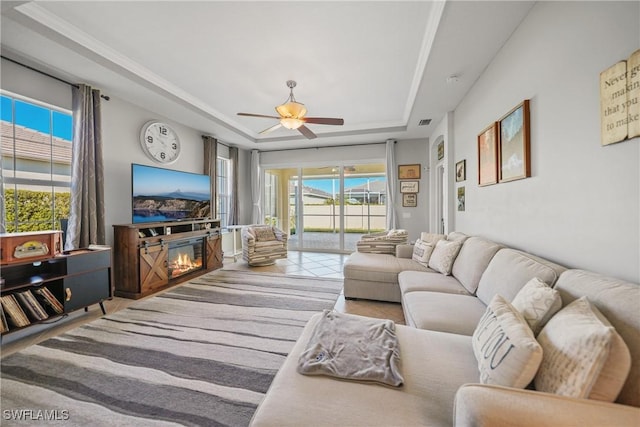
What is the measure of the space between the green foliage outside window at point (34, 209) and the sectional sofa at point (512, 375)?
3.37m

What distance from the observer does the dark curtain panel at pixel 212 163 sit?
4.96 meters

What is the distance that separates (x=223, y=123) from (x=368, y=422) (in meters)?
4.77

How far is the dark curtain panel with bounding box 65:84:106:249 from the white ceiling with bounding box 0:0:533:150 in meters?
0.28

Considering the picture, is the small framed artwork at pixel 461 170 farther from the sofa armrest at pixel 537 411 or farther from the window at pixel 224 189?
the window at pixel 224 189

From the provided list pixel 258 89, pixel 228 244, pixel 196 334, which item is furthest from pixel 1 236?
pixel 228 244

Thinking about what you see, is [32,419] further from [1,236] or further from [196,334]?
[1,236]

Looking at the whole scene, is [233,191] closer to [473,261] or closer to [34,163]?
[34,163]

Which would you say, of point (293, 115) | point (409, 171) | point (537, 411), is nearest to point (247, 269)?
point (293, 115)

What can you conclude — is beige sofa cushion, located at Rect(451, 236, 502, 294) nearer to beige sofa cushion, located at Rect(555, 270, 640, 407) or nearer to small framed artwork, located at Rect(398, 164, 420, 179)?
beige sofa cushion, located at Rect(555, 270, 640, 407)

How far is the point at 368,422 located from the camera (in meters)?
0.84

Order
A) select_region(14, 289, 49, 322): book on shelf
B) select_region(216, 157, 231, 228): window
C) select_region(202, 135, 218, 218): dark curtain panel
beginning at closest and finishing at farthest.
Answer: select_region(14, 289, 49, 322): book on shelf, select_region(202, 135, 218, 218): dark curtain panel, select_region(216, 157, 231, 228): window

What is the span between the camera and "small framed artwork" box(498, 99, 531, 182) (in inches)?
73.5

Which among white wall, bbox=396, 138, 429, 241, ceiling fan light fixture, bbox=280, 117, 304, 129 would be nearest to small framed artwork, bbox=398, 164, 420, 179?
white wall, bbox=396, 138, 429, 241

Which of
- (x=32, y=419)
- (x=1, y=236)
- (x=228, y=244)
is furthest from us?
(x=228, y=244)
